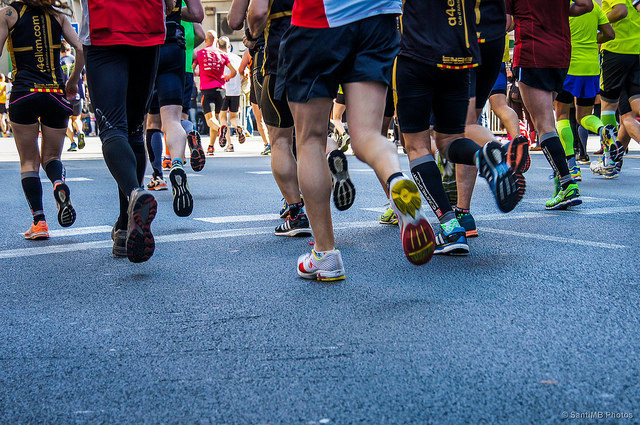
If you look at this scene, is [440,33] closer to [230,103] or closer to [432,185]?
[432,185]

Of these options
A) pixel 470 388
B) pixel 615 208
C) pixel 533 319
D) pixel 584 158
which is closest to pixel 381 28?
pixel 533 319

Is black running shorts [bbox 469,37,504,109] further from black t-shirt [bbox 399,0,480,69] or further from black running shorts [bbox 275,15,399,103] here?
black running shorts [bbox 275,15,399,103]

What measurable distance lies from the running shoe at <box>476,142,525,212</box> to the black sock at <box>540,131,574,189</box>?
7.61ft

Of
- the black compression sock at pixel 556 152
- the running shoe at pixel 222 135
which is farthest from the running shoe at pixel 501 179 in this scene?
the running shoe at pixel 222 135

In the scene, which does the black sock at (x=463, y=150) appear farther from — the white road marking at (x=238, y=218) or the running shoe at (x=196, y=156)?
the running shoe at (x=196, y=156)

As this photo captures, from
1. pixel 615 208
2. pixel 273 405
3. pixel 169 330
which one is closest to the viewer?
pixel 273 405

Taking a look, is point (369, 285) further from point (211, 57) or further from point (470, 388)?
point (211, 57)

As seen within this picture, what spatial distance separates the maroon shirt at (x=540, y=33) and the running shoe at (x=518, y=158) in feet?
7.20

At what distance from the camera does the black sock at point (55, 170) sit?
511 centimetres

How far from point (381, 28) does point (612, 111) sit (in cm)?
620

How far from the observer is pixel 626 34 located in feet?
27.7

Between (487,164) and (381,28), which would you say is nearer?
(381,28)

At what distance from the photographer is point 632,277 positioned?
10.9ft

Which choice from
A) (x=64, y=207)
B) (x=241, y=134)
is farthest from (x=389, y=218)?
(x=241, y=134)
